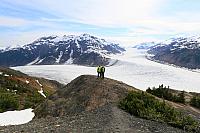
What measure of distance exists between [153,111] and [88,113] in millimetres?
4078

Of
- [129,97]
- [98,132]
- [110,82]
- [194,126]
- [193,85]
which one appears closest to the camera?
[98,132]

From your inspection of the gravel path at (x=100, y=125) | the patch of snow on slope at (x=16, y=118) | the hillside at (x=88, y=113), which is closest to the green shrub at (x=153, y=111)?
the hillside at (x=88, y=113)

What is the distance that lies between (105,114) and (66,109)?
17.4ft

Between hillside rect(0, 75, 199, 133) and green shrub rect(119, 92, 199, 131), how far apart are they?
0.62 m

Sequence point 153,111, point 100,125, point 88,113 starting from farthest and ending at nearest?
point 88,113
point 153,111
point 100,125

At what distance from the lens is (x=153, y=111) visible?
23609 millimetres

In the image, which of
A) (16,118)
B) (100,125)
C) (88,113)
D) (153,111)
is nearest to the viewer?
(100,125)

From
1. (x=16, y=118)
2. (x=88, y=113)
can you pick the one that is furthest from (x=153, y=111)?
(x=16, y=118)

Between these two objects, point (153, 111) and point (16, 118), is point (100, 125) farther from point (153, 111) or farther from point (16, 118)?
point (16, 118)

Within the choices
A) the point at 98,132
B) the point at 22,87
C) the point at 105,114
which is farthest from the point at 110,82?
the point at 22,87

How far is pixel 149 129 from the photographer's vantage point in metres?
19.9

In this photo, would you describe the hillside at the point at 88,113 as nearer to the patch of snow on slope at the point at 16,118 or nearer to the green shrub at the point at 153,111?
the green shrub at the point at 153,111

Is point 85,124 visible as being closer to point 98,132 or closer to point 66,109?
point 98,132

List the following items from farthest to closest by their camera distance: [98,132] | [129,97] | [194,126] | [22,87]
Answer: [22,87] < [129,97] < [194,126] < [98,132]
